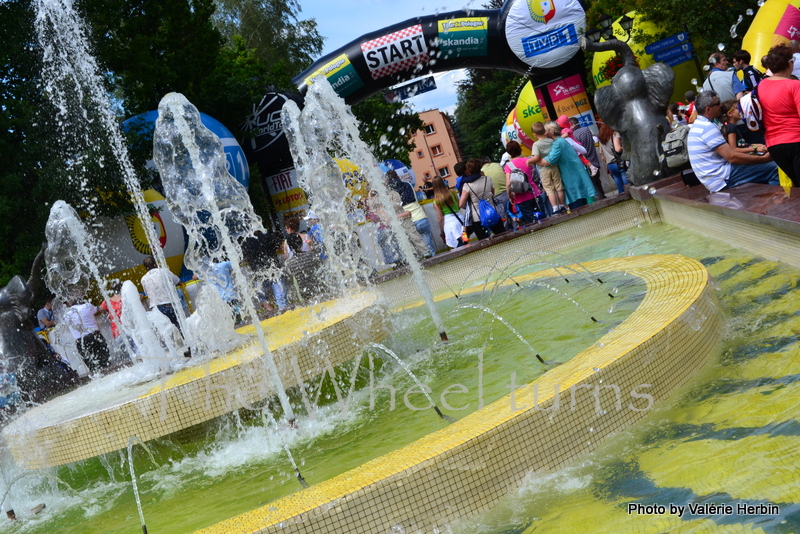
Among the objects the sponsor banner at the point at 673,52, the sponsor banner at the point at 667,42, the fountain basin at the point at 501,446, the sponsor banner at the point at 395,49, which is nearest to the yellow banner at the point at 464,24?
the sponsor banner at the point at 395,49

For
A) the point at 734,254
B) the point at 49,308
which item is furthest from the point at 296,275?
the point at 734,254

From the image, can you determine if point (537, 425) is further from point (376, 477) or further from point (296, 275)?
point (296, 275)

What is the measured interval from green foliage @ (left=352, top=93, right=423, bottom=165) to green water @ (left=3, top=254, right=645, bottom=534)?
30.7 m

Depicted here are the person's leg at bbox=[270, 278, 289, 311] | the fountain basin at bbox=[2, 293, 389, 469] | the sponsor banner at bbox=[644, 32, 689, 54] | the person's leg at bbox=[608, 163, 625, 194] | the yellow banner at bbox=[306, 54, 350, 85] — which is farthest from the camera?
the sponsor banner at bbox=[644, 32, 689, 54]

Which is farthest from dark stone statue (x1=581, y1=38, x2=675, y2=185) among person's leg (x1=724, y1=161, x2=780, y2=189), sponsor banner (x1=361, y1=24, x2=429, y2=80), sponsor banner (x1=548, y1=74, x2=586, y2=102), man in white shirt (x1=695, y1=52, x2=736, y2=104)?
sponsor banner (x1=361, y1=24, x2=429, y2=80)

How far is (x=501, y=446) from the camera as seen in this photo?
9.99 feet

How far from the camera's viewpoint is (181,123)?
259 inches

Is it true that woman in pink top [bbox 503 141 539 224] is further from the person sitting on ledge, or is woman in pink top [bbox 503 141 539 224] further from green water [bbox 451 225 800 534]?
green water [bbox 451 225 800 534]

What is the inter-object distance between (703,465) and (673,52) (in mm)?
16477

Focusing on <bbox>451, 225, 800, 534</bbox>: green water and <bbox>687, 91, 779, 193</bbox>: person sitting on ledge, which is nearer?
<bbox>451, 225, 800, 534</bbox>: green water

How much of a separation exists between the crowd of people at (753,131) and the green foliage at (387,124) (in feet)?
92.6

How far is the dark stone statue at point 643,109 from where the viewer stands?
10.2 meters

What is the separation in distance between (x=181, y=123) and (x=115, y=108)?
1624cm

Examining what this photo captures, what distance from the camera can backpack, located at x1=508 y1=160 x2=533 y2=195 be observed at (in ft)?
36.7
